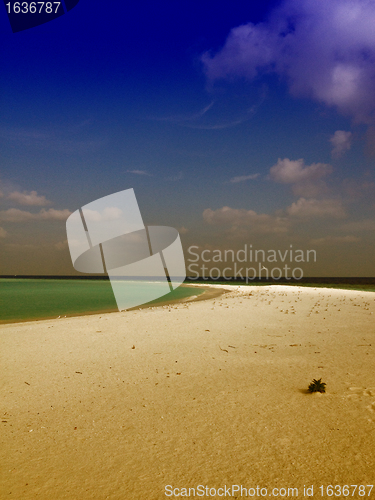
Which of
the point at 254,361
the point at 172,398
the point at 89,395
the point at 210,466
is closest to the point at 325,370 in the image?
the point at 254,361

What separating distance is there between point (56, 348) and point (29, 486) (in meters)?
5.96

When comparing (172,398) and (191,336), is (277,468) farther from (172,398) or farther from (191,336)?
(191,336)

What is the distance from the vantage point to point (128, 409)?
4.80 m

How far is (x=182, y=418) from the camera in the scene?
446cm

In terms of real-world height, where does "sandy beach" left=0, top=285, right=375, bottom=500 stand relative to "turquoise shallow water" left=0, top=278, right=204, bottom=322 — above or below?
above

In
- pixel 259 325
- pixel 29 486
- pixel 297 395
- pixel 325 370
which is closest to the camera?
pixel 29 486

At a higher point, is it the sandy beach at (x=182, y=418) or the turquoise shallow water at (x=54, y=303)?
the sandy beach at (x=182, y=418)

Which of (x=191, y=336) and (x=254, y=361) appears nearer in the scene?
(x=254, y=361)

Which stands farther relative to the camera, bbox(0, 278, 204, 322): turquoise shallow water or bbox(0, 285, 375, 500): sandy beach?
bbox(0, 278, 204, 322): turquoise shallow water

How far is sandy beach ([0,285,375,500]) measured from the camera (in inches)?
126

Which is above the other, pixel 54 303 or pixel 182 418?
pixel 182 418

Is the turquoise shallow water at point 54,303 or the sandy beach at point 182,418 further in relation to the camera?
the turquoise shallow water at point 54,303

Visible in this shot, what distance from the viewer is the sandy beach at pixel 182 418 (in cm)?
319

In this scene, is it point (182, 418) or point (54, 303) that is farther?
point (54, 303)
